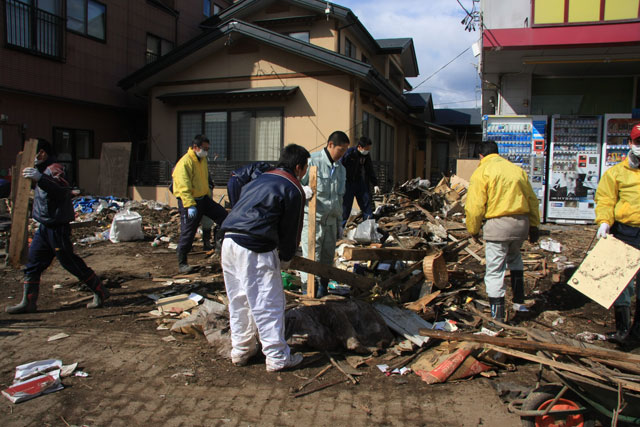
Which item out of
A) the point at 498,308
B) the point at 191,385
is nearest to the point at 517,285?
the point at 498,308

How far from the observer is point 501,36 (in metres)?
8.48

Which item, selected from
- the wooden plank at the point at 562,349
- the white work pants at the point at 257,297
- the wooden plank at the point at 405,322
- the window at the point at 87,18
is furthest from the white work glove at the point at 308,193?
the window at the point at 87,18

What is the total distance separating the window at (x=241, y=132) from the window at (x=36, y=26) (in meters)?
4.68

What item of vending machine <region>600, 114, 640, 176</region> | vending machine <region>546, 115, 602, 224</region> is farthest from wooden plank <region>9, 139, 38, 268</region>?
vending machine <region>600, 114, 640, 176</region>

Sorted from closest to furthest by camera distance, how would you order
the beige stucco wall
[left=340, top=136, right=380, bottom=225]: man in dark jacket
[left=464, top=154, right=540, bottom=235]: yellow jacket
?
[left=464, top=154, right=540, bottom=235]: yellow jacket, [left=340, top=136, right=380, bottom=225]: man in dark jacket, the beige stucco wall

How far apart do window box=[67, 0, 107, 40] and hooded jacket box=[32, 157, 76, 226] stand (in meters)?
12.0

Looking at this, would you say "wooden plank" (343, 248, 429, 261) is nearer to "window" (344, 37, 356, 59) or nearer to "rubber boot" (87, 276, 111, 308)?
"rubber boot" (87, 276, 111, 308)

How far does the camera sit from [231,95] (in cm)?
1290

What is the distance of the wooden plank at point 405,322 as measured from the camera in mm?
4184

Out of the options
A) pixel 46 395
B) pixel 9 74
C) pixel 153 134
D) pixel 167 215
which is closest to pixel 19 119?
pixel 9 74

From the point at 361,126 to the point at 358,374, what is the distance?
9.83 metres

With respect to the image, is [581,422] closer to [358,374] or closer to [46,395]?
[358,374]

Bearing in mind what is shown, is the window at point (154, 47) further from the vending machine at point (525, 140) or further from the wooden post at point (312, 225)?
the wooden post at point (312, 225)

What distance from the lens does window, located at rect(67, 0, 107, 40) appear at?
14570mm
